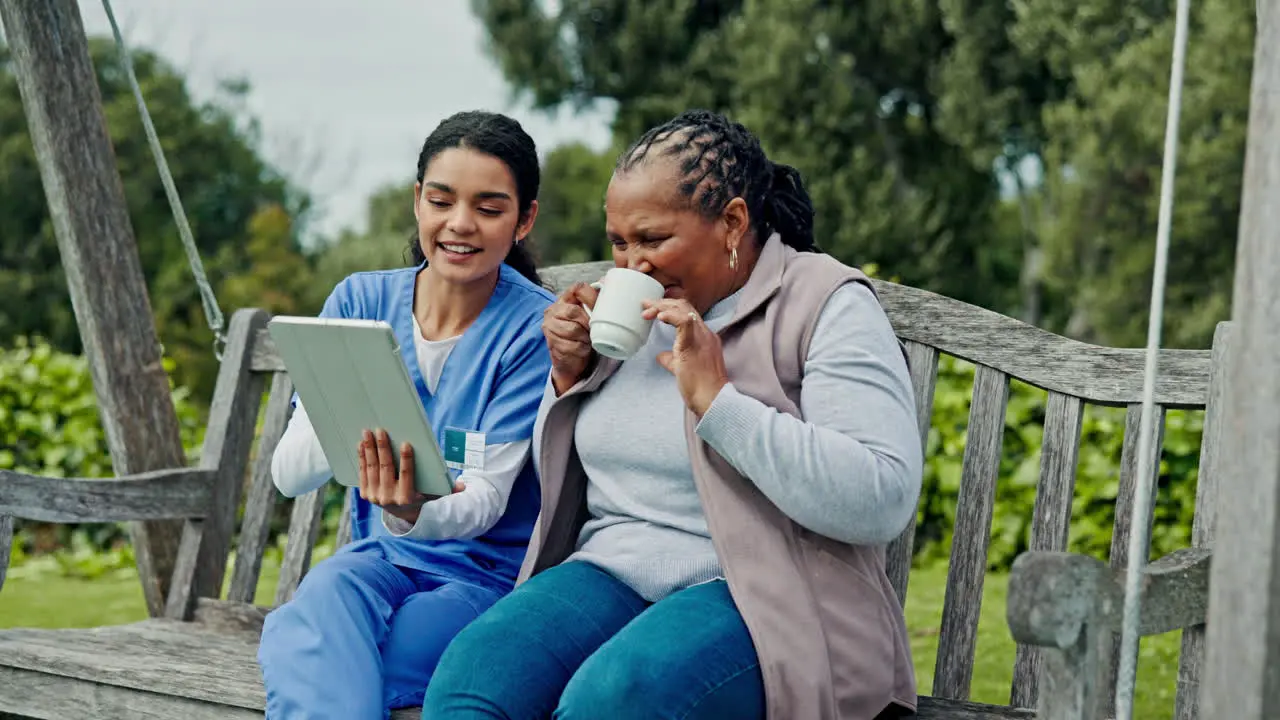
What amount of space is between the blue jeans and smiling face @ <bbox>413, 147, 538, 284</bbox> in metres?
0.69

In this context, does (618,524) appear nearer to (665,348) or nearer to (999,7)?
(665,348)

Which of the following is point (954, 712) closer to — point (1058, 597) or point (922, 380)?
point (922, 380)

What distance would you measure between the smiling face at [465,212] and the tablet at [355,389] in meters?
0.44

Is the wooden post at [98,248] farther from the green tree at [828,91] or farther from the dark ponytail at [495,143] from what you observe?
the green tree at [828,91]

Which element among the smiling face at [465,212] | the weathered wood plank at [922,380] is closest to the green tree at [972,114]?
the weathered wood plank at [922,380]

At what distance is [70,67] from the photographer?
355 centimetres

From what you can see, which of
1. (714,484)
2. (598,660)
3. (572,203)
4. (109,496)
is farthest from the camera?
(572,203)

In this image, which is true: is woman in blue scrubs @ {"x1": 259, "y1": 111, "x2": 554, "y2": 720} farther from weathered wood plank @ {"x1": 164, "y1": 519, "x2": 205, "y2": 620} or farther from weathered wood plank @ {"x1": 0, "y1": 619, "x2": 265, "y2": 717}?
weathered wood plank @ {"x1": 164, "y1": 519, "x2": 205, "y2": 620}

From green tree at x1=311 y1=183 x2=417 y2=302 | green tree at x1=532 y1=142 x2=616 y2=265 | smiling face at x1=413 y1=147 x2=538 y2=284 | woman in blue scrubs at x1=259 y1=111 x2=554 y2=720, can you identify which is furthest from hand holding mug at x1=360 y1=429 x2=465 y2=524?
green tree at x1=532 y1=142 x2=616 y2=265

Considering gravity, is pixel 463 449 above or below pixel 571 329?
below

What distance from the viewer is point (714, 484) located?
234 centimetres

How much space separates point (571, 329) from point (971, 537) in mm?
901

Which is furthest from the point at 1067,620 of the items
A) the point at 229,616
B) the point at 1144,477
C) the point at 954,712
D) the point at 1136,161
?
the point at 1136,161

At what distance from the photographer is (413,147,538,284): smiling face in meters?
2.79
